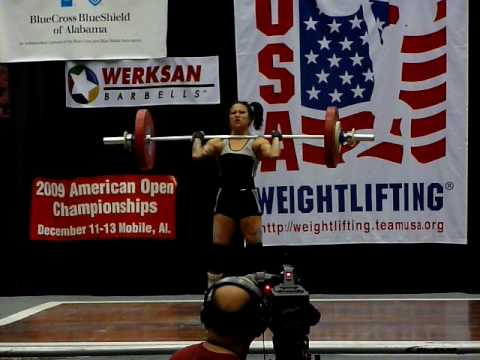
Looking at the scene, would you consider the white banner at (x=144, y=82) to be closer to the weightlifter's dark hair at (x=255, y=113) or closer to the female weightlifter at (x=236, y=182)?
the weightlifter's dark hair at (x=255, y=113)

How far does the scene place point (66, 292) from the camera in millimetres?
10039

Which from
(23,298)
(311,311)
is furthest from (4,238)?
(311,311)

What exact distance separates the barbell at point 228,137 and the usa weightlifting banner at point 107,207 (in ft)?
4.68

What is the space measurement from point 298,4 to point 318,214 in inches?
76.4

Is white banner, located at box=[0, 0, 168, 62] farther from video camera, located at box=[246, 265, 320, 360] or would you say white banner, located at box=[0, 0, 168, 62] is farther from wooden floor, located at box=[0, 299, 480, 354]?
video camera, located at box=[246, 265, 320, 360]

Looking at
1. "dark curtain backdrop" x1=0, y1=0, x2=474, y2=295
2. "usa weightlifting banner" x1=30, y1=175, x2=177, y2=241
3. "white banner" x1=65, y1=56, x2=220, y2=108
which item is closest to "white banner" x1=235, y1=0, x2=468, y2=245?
"dark curtain backdrop" x1=0, y1=0, x2=474, y2=295

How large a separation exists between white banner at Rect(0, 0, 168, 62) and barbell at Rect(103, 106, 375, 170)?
4.87ft

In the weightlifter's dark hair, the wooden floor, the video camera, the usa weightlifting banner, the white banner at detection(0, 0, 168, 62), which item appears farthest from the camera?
the usa weightlifting banner

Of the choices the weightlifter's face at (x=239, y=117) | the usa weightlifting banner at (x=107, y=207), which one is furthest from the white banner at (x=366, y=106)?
the weightlifter's face at (x=239, y=117)

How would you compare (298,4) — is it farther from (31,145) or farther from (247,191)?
(31,145)

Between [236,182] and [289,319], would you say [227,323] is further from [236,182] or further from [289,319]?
[236,182]

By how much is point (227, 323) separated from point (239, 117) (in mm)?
5030

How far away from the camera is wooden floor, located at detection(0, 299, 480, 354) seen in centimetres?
738

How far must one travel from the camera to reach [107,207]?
32.5 ft
